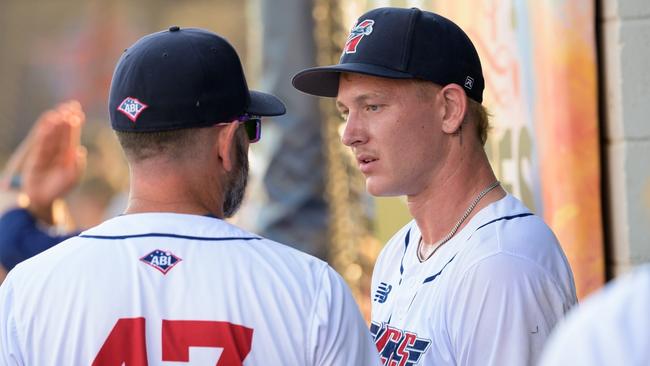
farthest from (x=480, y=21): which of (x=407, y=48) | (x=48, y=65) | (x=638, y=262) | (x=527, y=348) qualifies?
(x=48, y=65)

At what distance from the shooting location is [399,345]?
249 cm

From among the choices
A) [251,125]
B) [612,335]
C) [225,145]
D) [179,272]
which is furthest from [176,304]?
[612,335]

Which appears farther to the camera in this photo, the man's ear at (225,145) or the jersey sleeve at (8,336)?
the man's ear at (225,145)

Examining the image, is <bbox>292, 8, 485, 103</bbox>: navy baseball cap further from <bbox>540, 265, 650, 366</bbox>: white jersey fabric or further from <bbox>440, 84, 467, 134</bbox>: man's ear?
<bbox>540, 265, 650, 366</bbox>: white jersey fabric

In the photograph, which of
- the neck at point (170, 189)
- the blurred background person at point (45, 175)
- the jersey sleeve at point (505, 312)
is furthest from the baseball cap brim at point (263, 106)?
the blurred background person at point (45, 175)

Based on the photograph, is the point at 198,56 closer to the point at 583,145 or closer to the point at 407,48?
the point at 407,48

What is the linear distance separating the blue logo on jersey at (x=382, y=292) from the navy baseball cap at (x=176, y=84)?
741 mm

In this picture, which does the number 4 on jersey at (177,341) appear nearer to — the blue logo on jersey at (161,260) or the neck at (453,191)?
the blue logo on jersey at (161,260)

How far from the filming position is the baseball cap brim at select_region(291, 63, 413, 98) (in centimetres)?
262

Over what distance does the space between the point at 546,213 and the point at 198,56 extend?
1693 mm

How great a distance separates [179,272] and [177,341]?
0.13m

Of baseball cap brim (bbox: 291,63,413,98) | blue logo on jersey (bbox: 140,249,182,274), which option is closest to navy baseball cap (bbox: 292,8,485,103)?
baseball cap brim (bbox: 291,63,413,98)

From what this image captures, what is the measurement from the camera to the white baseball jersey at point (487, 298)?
2275 mm

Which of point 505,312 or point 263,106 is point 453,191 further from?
point 263,106
